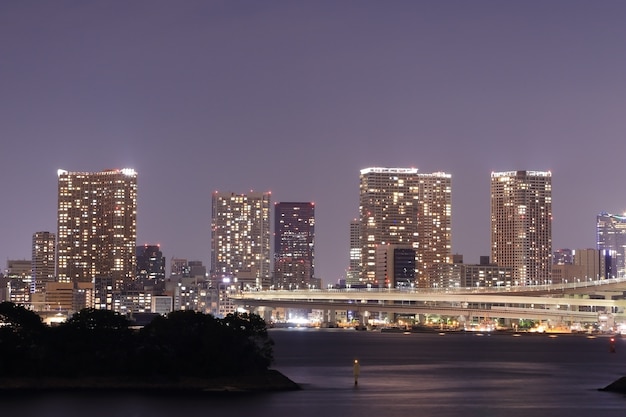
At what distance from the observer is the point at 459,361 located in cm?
13050

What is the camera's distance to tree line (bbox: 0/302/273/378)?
76.1 metres

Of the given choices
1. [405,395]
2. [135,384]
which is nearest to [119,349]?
[135,384]

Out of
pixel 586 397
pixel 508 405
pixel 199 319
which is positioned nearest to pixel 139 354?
pixel 199 319

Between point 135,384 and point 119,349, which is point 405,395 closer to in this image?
point 135,384

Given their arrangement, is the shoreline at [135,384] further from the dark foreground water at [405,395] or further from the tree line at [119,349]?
the dark foreground water at [405,395]

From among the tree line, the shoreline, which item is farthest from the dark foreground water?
the tree line

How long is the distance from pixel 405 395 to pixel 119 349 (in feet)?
61.9

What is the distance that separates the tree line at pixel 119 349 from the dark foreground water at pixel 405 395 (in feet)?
10.9

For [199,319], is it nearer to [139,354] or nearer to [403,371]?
[139,354]

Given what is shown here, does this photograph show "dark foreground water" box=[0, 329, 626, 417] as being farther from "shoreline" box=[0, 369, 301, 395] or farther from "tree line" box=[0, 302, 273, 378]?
"tree line" box=[0, 302, 273, 378]

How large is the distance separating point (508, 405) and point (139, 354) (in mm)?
22320

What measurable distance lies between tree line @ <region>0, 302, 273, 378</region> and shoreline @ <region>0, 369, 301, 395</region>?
341 millimetres

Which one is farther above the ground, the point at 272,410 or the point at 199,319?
the point at 199,319

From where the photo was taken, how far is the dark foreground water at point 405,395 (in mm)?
68938
